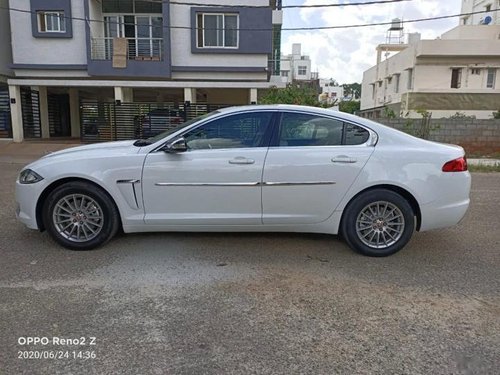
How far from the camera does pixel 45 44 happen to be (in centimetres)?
1850

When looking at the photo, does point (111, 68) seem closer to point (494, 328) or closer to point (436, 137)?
point (436, 137)

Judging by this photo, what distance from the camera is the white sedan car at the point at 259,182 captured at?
167 inches

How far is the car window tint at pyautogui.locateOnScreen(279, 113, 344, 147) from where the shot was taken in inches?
172

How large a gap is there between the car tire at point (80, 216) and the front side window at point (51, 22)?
1718 cm

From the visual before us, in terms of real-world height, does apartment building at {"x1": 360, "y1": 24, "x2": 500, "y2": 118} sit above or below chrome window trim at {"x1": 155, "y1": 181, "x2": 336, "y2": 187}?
above

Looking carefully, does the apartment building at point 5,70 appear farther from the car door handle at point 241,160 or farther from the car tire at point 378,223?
the car tire at point 378,223

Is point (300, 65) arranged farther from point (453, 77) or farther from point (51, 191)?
point (51, 191)

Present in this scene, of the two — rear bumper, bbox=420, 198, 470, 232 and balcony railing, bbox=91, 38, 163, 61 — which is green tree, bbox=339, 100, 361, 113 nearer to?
balcony railing, bbox=91, 38, 163, 61

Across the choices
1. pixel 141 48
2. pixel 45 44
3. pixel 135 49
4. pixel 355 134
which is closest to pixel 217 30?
pixel 141 48

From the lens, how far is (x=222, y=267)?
404 centimetres

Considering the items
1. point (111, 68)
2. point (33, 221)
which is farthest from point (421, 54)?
point (33, 221)

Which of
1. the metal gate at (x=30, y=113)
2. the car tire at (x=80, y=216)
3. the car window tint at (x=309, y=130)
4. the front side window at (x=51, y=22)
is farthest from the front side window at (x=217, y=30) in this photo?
the car tire at (x=80, y=216)

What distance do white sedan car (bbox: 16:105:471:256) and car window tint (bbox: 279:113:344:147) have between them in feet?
0.04

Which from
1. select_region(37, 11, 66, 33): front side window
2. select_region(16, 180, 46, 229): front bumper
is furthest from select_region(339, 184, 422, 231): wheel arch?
select_region(37, 11, 66, 33): front side window
